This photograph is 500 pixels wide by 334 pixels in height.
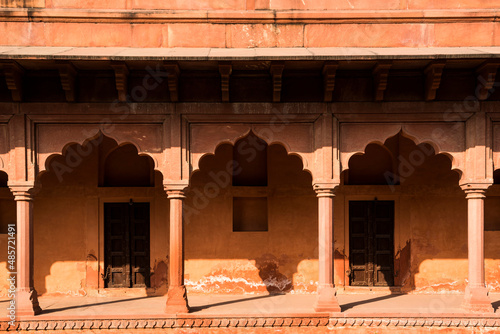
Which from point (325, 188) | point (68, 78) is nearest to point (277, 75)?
point (325, 188)

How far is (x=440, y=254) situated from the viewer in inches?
356

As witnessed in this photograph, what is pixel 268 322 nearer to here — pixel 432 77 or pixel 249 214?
pixel 249 214

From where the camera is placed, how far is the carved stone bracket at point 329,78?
21.9 ft

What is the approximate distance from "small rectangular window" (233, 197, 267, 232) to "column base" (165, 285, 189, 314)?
2.27 m

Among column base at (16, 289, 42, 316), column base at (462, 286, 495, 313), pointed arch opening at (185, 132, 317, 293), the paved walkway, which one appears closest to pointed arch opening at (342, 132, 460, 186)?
pointed arch opening at (185, 132, 317, 293)

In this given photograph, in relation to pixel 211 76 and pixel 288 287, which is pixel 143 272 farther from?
pixel 211 76

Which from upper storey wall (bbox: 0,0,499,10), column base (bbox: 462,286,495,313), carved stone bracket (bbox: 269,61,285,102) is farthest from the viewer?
upper storey wall (bbox: 0,0,499,10)

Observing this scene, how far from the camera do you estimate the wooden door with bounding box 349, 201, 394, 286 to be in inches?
358

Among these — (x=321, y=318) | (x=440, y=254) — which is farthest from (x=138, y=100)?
(x=440, y=254)

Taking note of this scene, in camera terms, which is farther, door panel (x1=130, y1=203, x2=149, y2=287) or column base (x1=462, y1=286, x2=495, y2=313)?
door panel (x1=130, y1=203, x2=149, y2=287)

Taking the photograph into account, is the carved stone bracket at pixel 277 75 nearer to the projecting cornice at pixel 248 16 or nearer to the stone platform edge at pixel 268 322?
the projecting cornice at pixel 248 16

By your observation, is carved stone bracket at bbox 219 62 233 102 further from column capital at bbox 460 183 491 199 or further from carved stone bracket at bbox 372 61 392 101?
column capital at bbox 460 183 491 199

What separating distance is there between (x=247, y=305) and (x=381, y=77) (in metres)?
4.16

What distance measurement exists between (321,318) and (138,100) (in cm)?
423
